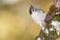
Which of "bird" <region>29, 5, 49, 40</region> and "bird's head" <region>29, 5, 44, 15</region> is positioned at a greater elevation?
"bird's head" <region>29, 5, 44, 15</region>

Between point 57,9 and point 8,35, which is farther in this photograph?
point 8,35

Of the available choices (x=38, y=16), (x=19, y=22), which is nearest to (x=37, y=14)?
(x=38, y=16)

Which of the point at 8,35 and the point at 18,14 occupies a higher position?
the point at 18,14

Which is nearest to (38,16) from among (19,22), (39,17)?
(39,17)

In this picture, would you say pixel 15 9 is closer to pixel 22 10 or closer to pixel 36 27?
pixel 22 10

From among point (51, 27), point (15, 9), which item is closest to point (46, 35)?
point (51, 27)

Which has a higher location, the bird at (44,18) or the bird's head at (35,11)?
the bird's head at (35,11)

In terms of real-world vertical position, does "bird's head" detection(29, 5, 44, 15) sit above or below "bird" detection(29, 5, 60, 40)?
above

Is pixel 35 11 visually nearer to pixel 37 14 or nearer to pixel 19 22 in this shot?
pixel 37 14
